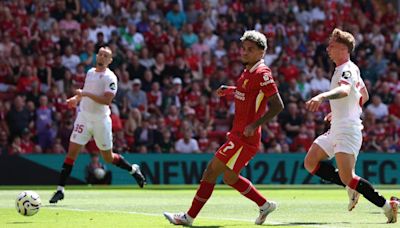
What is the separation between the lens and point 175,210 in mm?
15078

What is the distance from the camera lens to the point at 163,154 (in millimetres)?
26234

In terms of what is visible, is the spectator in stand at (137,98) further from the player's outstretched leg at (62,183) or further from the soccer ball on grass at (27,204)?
the soccer ball on grass at (27,204)

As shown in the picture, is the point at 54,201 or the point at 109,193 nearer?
the point at 54,201

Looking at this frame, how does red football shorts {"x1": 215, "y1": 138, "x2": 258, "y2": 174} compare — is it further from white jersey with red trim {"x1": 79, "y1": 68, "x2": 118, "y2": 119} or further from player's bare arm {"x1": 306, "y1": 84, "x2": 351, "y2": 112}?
white jersey with red trim {"x1": 79, "y1": 68, "x2": 118, "y2": 119}

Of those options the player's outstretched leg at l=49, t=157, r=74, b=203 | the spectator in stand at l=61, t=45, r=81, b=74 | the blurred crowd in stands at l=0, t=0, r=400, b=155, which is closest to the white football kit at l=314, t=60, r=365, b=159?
the player's outstretched leg at l=49, t=157, r=74, b=203

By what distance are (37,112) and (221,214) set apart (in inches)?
496

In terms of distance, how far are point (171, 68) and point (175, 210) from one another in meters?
13.5

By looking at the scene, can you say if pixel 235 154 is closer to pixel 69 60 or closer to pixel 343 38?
pixel 343 38

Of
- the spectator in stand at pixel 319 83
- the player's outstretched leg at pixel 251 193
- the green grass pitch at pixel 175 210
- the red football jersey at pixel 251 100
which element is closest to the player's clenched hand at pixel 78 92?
the green grass pitch at pixel 175 210

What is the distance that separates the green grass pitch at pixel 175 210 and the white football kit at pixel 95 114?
106 centimetres

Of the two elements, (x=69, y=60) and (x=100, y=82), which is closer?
(x=100, y=82)

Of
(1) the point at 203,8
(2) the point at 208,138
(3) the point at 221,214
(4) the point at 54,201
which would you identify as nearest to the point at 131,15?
(1) the point at 203,8

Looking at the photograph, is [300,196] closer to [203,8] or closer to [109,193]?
→ [109,193]

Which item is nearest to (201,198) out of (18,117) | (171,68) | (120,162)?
(120,162)
